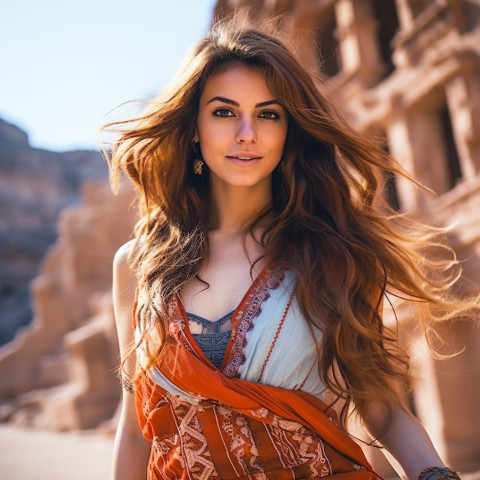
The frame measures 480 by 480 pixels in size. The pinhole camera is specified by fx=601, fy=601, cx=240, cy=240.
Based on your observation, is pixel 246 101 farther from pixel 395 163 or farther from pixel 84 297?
pixel 84 297

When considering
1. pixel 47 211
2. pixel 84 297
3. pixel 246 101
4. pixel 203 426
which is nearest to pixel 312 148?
pixel 246 101

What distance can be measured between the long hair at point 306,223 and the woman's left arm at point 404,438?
5cm

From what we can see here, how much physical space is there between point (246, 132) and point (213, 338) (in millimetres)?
810

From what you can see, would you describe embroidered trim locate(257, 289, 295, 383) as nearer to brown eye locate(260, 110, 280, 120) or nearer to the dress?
the dress

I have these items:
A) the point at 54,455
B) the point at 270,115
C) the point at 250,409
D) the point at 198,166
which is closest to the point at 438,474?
the point at 250,409

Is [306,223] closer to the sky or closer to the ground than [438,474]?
closer to the sky

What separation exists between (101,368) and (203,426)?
423 inches

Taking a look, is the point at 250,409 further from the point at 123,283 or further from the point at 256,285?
the point at 123,283

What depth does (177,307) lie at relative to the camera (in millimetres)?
2266

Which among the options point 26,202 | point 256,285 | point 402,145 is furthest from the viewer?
point 26,202

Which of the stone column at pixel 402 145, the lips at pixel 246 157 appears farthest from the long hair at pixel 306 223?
the stone column at pixel 402 145

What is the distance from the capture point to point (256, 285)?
2264mm

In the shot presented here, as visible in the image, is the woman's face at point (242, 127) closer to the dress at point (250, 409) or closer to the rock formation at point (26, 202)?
the dress at point (250, 409)

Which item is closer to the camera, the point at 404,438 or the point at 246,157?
the point at 404,438
